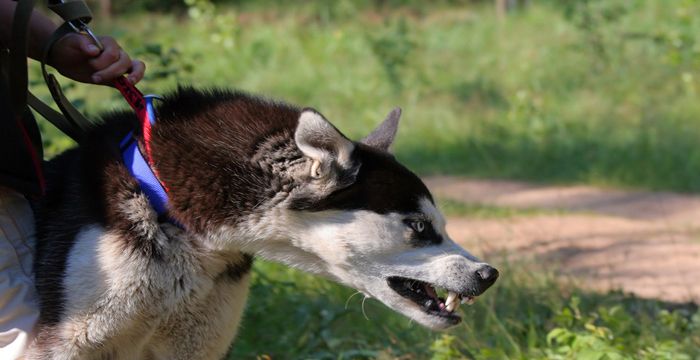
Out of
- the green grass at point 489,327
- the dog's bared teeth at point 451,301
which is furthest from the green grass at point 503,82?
the dog's bared teeth at point 451,301

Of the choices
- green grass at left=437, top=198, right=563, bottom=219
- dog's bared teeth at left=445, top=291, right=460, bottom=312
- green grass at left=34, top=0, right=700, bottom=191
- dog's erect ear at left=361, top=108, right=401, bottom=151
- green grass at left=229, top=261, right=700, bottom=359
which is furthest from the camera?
green grass at left=34, top=0, right=700, bottom=191

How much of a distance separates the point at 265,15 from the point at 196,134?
13.9 m

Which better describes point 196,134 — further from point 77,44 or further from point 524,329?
point 524,329

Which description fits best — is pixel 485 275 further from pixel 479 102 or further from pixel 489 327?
pixel 479 102

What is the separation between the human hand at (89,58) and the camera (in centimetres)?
286

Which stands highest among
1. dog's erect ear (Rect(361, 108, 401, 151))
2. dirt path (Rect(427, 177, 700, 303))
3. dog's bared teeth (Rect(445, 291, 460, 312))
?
dog's erect ear (Rect(361, 108, 401, 151))

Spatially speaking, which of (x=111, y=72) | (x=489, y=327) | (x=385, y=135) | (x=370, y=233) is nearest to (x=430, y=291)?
(x=370, y=233)

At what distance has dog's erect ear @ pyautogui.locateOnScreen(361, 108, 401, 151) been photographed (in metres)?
3.15

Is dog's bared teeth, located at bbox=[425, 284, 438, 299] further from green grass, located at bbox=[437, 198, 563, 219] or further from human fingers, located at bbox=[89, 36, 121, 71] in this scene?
green grass, located at bbox=[437, 198, 563, 219]

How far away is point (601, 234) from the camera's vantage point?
20.6 ft

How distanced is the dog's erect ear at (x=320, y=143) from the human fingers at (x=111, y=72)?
0.56 meters

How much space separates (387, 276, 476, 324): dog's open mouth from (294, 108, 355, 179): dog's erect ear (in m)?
0.40

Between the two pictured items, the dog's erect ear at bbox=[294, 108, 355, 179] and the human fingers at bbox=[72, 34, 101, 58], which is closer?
the dog's erect ear at bbox=[294, 108, 355, 179]

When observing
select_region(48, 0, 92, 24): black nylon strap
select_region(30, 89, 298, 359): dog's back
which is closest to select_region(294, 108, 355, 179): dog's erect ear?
select_region(30, 89, 298, 359): dog's back
